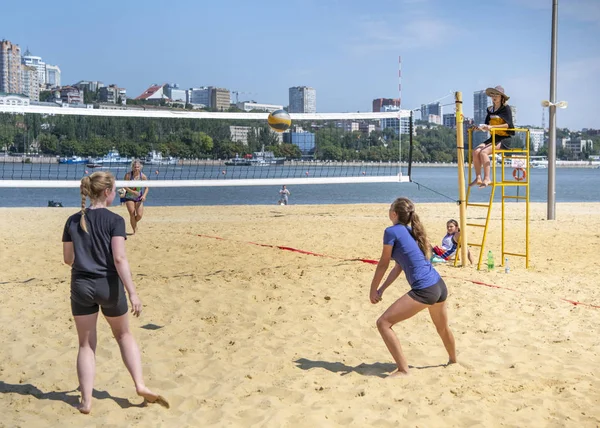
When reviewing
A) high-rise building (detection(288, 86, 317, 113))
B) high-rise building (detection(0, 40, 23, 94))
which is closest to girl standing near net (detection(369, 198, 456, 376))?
high-rise building (detection(288, 86, 317, 113))

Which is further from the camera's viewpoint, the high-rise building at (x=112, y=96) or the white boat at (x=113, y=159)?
the high-rise building at (x=112, y=96)

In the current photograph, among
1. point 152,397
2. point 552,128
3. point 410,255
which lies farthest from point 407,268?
point 552,128

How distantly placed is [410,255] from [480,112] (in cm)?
1212

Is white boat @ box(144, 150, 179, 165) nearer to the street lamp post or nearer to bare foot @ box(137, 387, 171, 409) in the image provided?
the street lamp post

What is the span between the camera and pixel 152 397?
451cm

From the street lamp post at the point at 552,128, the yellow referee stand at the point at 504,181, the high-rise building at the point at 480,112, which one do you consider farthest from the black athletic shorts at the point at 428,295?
the street lamp post at the point at 552,128

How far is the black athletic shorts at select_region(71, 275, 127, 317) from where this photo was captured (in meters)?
4.26

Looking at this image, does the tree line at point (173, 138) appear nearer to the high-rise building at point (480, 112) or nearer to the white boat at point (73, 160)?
the white boat at point (73, 160)

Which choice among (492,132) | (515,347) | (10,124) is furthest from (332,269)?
(10,124)

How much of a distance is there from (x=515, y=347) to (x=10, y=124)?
906 cm

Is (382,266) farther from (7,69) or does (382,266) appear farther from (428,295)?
(7,69)

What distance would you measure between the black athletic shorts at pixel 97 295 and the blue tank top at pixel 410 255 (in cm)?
186

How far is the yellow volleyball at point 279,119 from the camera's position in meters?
10.3

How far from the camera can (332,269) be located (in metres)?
8.88
